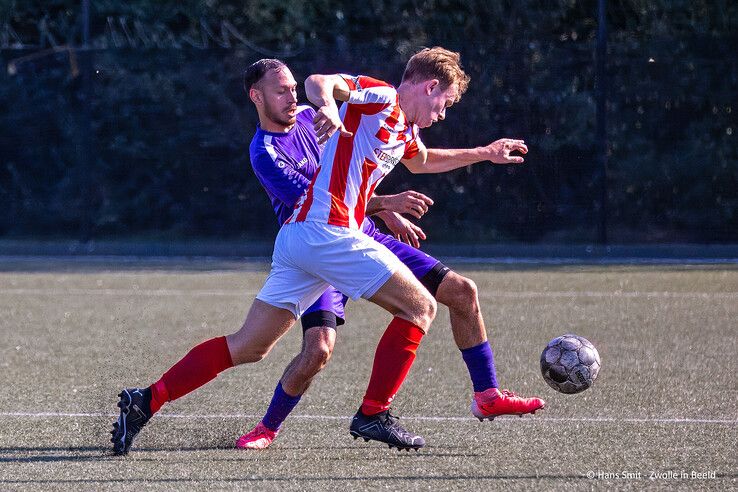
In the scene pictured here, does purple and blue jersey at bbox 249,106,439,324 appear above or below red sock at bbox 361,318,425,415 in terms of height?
above

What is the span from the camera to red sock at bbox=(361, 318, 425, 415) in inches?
203

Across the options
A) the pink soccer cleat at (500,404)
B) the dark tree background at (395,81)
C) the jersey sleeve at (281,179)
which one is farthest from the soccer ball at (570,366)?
the dark tree background at (395,81)

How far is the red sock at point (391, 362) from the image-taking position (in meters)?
5.16

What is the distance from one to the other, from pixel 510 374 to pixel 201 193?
1065 cm

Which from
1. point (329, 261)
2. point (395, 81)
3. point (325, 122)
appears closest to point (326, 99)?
point (325, 122)

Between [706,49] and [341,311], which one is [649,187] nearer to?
[706,49]

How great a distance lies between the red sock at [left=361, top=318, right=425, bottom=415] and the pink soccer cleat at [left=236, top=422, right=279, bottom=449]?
19.0 inches

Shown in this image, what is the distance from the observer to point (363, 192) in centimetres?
516

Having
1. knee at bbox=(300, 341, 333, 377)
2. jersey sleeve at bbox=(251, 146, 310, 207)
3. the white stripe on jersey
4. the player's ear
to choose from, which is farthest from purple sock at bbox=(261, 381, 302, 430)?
the player's ear

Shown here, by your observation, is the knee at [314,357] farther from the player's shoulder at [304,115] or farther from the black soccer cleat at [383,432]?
the player's shoulder at [304,115]

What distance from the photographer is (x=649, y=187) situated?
53.9 ft

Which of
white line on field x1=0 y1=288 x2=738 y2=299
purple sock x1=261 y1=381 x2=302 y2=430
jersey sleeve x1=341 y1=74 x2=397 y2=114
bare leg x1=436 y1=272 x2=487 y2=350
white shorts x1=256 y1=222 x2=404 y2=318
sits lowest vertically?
white line on field x1=0 y1=288 x2=738 y2=299

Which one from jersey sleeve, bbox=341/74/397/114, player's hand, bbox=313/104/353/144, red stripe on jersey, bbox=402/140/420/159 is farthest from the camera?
red stripe on jersey, bbox=402/140/420/159

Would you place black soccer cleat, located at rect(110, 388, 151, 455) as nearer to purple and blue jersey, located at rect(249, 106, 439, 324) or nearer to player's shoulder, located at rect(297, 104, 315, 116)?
purple and blue jersey, located at rect(249, 106, 439, 324)
